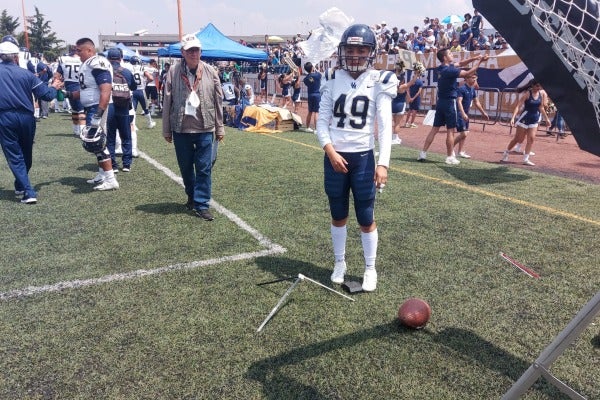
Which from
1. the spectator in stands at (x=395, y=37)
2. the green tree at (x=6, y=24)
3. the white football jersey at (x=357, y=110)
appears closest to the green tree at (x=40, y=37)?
the green tree at (x=6, y=24)

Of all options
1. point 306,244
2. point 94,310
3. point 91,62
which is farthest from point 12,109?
point 306,244

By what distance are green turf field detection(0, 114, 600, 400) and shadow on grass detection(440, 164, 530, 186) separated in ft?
3.02

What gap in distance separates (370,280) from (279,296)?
2.67 feet

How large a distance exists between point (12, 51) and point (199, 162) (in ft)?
9.97

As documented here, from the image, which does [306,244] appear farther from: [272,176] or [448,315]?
[272,176]

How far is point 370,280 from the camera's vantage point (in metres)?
4.07

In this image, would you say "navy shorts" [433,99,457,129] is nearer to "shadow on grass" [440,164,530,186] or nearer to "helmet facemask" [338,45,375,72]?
"shadow on grass" [440,164,530,186]

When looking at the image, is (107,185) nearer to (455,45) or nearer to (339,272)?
(339,272)

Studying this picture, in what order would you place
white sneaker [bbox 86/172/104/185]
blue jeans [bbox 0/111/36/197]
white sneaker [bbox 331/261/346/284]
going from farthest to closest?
1. white sneaker [bbox 86/172/104/185]
2. blue jeans [bbox 0/111/36/197]
3. white sneaker [bbox 331/261/346/284]

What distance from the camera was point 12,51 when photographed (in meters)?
6.29

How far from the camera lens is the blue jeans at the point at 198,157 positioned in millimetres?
5941

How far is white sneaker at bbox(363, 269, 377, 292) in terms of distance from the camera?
4043mm

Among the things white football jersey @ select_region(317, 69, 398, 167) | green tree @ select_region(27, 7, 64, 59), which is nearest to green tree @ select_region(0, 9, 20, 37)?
green tree @ select_region(27, 7, 64, 59)

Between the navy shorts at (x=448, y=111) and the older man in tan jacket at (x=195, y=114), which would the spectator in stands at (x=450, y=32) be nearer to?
the navy shorts at (x=448, y=111)
